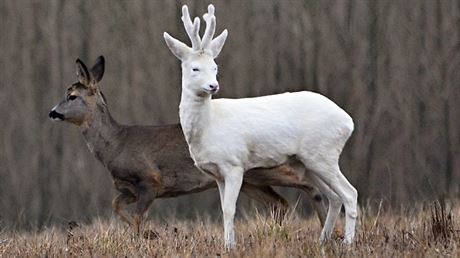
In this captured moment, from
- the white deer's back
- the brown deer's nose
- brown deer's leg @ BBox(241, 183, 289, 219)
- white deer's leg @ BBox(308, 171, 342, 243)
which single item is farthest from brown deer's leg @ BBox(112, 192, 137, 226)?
the white deer's back

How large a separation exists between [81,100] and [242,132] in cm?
310

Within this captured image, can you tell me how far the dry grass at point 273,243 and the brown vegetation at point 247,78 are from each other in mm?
4487

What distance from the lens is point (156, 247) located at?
8703 millimetres

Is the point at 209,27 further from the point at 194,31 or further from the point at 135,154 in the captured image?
the point at 135,154

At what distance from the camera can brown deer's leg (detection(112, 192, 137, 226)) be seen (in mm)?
11413

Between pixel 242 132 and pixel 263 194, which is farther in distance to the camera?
pixel 263 194

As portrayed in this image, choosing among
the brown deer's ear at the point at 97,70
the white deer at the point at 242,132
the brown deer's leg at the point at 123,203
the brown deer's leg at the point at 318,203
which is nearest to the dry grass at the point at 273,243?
the white deer at the point at 242,132

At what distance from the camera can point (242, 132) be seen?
8875 mm

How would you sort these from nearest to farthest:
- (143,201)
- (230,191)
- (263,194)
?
(230,191) → (143,201) → (263,194)

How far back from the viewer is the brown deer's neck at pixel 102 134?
11.6 m

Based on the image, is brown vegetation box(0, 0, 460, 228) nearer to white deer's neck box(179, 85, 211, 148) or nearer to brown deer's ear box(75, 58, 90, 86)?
brown deer's ear box(75, 58, 90, 86)

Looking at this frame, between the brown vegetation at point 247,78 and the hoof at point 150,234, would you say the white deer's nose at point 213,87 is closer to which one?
the hoof at point 150,234

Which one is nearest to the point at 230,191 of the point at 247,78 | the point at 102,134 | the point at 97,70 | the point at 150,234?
the point at 150,234

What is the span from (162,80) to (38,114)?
150 centimetres
